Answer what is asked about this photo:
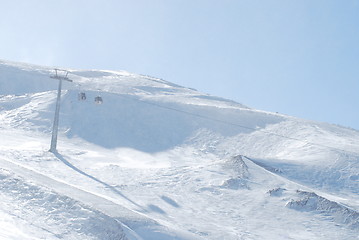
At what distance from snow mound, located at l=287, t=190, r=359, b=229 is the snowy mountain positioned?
0.16 feet

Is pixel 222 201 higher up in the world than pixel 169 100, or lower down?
Result: lower down

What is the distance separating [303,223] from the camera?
2283 centimetres

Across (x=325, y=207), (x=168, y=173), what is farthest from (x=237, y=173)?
(x=325, y=207)

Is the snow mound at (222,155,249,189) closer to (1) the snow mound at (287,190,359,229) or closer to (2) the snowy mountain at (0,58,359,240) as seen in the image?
(2) the snowy mountain at (0,58,359,240)

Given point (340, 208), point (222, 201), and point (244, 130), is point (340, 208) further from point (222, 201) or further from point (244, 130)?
point (244, 130)

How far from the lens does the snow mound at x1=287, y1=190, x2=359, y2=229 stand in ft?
75.7

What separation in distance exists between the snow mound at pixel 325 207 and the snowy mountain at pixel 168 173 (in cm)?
5

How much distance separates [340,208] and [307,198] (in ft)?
5.40

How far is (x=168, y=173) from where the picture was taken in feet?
93.2

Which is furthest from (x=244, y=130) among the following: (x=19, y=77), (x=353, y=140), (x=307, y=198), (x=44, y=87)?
(x=19, y=77)

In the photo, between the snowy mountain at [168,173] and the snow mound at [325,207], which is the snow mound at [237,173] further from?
the snow mound at [325,207]

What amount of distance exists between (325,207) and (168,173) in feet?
28.6

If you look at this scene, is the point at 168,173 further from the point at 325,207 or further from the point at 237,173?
the point at 325,207

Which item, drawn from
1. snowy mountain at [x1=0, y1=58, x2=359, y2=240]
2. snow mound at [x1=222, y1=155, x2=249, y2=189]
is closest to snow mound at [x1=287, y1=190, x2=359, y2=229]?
snowy mountain at [x1=0, y1=58, x2=359, y2=240]
